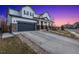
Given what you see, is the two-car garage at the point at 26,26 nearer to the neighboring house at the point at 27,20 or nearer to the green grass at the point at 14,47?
the neighboring house at the point at 27,20

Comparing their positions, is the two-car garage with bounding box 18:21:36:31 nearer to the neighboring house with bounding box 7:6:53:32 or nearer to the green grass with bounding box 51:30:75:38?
the neighboring house with bounding box 7:6:53:32

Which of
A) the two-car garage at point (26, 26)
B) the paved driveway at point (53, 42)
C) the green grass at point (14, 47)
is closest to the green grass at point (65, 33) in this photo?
the paved driveway at point (53, 42)

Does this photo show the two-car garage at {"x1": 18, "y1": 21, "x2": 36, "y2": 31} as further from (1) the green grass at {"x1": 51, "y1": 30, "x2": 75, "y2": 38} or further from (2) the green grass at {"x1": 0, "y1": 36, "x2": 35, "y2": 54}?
(1) the green grass at {"x1": 51, "y1": 30, "x2": 75, "y2": 38}

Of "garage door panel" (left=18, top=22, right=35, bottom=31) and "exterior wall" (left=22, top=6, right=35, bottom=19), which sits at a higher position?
"exterior wall" (left=22, top=6, right=35, bottom=19)

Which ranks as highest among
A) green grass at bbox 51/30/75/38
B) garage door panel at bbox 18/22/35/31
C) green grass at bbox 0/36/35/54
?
garage door panel at bbox 18/22/35/31

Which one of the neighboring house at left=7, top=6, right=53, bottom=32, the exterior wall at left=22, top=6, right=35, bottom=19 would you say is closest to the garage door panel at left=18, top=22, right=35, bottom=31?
the neighboring house at left=7, top=6, right=53, bottom=32
